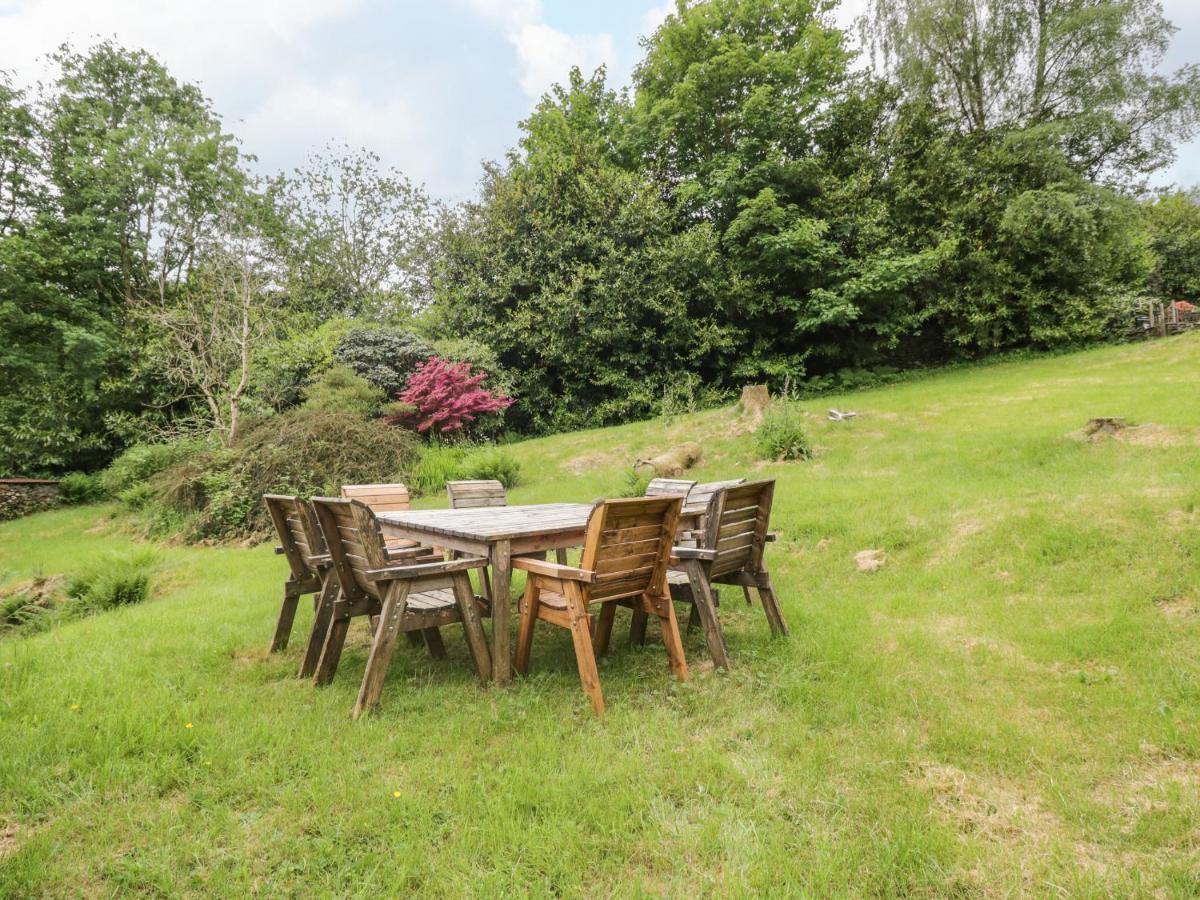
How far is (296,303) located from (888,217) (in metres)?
18.6

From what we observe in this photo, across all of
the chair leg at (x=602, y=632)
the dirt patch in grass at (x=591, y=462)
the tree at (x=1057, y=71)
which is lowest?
the dirt patch in grass at (x=591, y=462)

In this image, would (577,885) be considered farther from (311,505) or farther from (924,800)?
(311,505)

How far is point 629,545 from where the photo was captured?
3480 millimetres

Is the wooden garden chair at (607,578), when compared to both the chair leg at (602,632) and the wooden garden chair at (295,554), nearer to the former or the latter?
the chair leg at (602,632)

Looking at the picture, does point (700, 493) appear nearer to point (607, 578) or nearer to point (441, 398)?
point (607, 578)

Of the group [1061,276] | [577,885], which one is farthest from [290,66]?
[1061,276]

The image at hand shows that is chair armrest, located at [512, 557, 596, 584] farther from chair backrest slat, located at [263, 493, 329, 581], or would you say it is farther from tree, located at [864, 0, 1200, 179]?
tree, located at [864, 0, 1200, 179]

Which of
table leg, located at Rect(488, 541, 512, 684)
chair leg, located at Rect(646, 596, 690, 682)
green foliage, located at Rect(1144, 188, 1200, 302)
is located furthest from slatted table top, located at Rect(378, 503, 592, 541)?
green foliage, located at Rect(1144, 188, 1200, 302)

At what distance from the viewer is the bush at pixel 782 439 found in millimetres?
9828

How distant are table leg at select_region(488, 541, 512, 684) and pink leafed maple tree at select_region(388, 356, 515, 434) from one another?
10.1 meters

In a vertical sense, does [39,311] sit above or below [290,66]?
below

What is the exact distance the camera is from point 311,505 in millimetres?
3918

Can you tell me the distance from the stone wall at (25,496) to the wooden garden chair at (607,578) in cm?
1705

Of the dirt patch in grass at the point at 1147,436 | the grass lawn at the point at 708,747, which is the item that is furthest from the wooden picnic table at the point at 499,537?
the dirt patch in grass at the point at 1147,436
